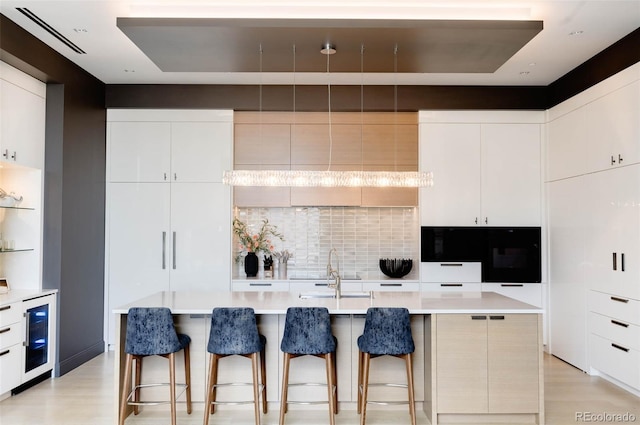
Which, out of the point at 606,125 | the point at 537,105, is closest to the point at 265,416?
the point at 606,125

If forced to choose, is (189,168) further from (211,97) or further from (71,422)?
(71,422)

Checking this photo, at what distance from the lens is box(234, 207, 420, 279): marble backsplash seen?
5922 mm

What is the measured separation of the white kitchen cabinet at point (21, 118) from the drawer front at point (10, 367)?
1.59 meters

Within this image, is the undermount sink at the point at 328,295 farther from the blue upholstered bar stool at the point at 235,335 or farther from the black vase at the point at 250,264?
the black vase at the point at 250,264

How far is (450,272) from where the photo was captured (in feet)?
17.5

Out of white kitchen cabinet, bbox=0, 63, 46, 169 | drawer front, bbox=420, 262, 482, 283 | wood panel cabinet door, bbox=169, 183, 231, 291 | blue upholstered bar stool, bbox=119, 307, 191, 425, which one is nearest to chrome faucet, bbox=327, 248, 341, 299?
drawer front, bbox=420, 262, 482, 283

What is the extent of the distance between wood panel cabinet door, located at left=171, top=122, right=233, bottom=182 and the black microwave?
2.46m

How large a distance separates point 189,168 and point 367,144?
209cm

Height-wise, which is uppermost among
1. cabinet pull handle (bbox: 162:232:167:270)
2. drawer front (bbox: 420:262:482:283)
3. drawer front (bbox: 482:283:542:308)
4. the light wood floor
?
cabinet pull handle (bbox: 162:232:167:270)

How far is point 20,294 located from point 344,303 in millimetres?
2899

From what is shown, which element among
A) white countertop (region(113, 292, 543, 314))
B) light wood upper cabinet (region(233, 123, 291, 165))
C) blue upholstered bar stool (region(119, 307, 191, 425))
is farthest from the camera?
light wood upper cabinet (region(233, 123, 291, 165))

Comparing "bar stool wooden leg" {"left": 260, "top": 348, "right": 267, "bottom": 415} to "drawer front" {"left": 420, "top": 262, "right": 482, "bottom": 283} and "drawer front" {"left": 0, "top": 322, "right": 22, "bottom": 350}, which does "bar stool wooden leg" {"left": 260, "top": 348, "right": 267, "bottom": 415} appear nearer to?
"drawer front" {"left": 0, "top": 322, "right": 22, "bottom": 350}

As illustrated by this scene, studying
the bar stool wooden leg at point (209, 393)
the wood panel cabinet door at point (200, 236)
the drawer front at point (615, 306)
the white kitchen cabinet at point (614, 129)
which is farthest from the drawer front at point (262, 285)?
the white kitchen cabinet at point (614, 129)

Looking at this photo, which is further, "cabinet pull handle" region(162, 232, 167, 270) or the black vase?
the black vase
